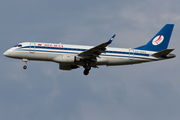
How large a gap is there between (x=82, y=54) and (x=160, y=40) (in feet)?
Answer: 44.4

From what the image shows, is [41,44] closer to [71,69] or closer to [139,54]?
[71,69]

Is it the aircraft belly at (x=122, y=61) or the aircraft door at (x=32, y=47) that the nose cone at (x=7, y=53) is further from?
the aircraft belly at (x=122, y=61)

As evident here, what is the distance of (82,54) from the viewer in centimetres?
4119

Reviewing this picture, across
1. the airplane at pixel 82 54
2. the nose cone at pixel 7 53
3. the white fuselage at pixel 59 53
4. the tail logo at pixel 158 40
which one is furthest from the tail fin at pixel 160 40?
the nose cone at pixel 7 53

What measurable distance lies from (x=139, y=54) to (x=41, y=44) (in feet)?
47.8

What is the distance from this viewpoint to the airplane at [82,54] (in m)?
41.3

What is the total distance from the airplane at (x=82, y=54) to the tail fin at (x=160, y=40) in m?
0.85

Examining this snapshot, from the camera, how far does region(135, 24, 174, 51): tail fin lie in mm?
45875

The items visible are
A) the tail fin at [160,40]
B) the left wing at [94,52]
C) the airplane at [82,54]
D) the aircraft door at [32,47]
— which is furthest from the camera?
the tail fin at [160,40]

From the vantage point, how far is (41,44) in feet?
139

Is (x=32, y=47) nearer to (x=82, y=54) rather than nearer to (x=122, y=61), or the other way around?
Answer: (x=82, y=54)

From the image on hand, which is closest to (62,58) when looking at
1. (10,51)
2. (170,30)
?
(10,51)

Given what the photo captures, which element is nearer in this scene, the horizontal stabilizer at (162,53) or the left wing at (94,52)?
the left wing at (94,52)

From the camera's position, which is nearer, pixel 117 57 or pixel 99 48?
pixel 99 48
